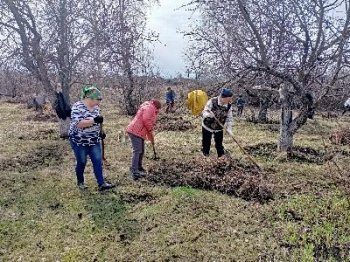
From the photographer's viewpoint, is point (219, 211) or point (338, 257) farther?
point (219, 211)

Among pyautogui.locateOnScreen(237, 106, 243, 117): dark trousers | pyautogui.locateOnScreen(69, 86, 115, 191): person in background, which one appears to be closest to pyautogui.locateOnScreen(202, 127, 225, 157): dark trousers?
pyautogui.locateOnScreen(69, 86, 115, 191): person in background

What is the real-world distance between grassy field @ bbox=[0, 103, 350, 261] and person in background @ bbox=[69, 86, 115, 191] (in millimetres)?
614

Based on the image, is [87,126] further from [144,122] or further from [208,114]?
[208,114]

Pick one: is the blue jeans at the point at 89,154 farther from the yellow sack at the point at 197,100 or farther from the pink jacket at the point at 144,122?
the yellow sack at the point at 197,100

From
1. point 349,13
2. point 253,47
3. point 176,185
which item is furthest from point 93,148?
point 349,13

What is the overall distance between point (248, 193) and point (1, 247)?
3.43 meters

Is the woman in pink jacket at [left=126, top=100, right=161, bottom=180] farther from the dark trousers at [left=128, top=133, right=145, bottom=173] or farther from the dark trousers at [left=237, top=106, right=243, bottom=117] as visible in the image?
the dark trousers at [left=237, top=106, right=243, bottom=117]

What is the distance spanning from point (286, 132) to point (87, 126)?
464 cm

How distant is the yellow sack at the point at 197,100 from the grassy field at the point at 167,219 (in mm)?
1354

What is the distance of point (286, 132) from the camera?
8.91 metres

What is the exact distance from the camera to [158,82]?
20.7 metres

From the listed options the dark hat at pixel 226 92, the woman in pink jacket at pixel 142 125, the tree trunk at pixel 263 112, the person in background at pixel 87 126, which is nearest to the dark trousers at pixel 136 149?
the woman in pink jacket at pixel 142 125

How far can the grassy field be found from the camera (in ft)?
15.1

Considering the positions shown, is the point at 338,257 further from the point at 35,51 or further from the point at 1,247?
the point at 35,51
